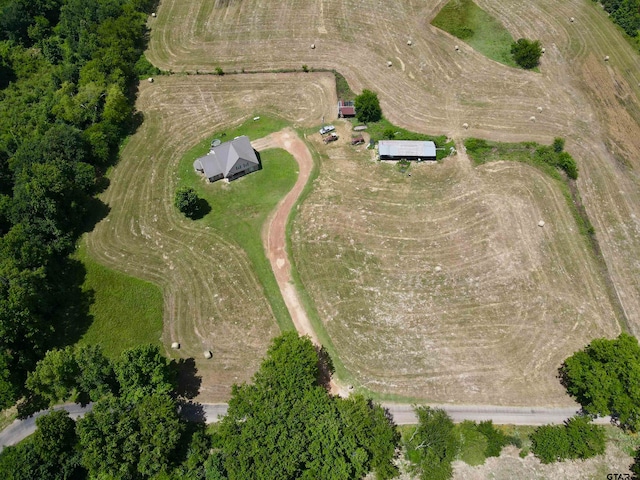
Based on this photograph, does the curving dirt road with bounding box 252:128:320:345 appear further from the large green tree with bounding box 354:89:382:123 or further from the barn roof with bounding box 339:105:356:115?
the large green tree with bounding box 354:89:382:123

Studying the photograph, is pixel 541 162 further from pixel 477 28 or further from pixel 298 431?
pixel 298 431

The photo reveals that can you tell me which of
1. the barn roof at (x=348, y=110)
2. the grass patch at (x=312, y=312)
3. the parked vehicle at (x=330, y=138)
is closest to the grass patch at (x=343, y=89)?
the barn roof at (x=348, y=110)

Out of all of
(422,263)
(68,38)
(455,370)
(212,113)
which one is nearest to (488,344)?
(455,370)

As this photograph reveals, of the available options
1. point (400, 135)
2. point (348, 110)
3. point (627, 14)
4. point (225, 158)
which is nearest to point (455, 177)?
point (400, 135)

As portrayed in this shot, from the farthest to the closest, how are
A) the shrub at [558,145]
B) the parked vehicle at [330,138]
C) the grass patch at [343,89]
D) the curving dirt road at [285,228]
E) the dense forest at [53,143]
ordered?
the grass patch at [343,89]
the parked vehicle at [330,138]
the shrub at [558,145]
the curving dirt road at [285,228]
the dense forest at [53,143]

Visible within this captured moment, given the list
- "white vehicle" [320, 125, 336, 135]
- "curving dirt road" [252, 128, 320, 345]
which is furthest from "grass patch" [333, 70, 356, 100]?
"curving dirt road" [252, 128, 320, 345]

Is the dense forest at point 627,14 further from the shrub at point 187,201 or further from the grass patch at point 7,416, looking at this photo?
the grass patch at point 7,416

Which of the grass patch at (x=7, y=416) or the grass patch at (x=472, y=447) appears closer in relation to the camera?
the grass patch at (x=472, y=447)
